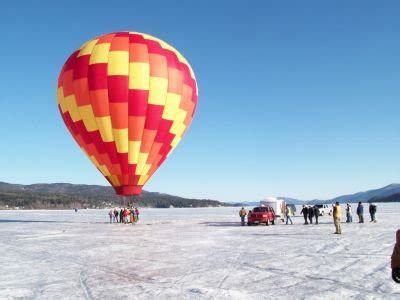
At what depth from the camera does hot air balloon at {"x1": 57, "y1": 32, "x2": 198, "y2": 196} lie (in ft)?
90.0

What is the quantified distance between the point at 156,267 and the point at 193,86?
19.9 metres

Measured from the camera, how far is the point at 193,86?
31344 mm

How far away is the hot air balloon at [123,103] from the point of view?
27.4m

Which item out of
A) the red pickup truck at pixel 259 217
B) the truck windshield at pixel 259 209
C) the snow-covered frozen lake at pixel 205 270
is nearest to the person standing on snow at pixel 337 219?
the snow-covered frozen lake at pixel 205 270

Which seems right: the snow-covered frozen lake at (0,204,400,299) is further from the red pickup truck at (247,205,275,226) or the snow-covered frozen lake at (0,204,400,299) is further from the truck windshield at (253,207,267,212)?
the truck windshield at (253,207,267,212)

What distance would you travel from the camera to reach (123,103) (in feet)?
89.6

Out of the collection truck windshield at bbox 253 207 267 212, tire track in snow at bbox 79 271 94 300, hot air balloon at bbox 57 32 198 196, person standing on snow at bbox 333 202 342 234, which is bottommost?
tire track in snow at bbox 79 271 94 300

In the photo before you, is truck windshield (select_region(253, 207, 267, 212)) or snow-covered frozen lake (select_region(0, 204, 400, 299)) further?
truck windshield (select_region(253, 207, 267, 212))

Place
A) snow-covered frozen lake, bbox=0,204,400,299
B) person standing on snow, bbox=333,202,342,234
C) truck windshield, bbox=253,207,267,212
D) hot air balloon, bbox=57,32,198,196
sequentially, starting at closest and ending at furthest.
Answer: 1. snow-covered frozen lake, bbox=0,204,400,299
2. person standing on snow, bbox=333,202,342,234
3. hot air balloon, bbox=57,32,198,196
4. truck windshield, bbox=253,207,267,212

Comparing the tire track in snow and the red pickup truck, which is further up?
the red pickup truck

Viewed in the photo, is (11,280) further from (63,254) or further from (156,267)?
(63,254)

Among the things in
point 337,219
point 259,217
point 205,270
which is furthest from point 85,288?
point 259,217

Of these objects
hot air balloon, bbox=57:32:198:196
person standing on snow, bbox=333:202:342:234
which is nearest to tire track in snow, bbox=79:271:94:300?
person standing on snow, bbox=333:202:342:234

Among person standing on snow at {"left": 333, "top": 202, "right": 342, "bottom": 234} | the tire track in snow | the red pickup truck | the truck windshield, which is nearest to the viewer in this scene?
the tire track in snow
